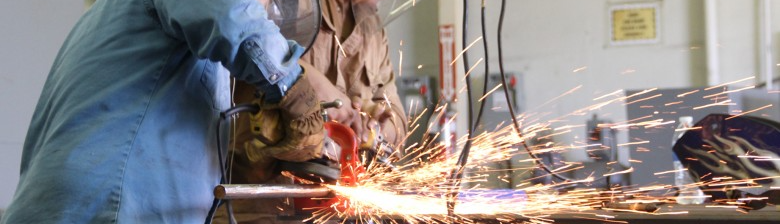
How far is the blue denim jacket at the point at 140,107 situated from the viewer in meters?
1.51

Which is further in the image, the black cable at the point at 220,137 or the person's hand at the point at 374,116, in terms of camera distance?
the person's hand at the point at 374,116

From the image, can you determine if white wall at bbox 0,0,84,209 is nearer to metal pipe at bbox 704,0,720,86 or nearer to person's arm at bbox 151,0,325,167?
person's arm at bbox 151,0,325,167

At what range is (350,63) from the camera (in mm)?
2762

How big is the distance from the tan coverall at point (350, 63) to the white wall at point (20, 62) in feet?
4.91

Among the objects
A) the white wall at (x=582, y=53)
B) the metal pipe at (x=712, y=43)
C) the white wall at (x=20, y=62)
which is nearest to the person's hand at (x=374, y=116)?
the white wall at (x=20, y=62)

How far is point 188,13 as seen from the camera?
147 centimetres

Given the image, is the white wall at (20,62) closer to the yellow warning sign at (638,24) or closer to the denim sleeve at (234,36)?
the denim sleeve at (234,36)

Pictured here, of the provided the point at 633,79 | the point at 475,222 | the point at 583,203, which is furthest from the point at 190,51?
the point at 633,79

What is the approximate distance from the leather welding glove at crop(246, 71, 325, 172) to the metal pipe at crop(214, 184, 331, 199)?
8 centimetres

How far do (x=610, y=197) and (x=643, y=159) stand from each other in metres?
1.90

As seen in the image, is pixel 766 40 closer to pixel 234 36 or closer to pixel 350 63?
pixel 350 63

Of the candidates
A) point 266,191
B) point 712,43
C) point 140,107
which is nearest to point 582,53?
point 712,43

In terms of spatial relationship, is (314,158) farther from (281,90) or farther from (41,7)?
(41,7)

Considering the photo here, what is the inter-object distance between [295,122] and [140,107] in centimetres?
32
